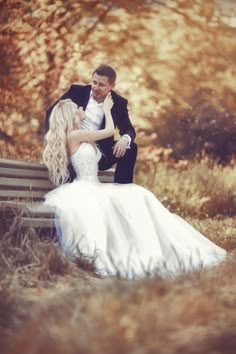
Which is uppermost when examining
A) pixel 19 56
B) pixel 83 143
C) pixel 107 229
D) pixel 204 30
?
pixel 204 30

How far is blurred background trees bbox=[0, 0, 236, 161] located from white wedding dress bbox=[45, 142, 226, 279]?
3.94 feet

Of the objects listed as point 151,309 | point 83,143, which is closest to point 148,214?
point 83,143

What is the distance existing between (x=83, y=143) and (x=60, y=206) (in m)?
0.44

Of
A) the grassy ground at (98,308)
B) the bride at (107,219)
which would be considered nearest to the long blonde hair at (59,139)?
the bride at (107,219)

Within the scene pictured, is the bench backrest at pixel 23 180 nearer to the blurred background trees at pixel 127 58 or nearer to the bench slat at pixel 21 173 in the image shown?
the bench slat at pixel 21 173

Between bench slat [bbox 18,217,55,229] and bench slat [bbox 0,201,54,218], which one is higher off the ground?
bench slat [bbox 0,201,54,218]

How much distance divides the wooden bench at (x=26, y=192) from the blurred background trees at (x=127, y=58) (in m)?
0.96

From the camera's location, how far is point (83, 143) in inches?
146

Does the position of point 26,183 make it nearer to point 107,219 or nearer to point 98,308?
point 107,219

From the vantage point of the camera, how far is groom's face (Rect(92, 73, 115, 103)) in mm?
3863

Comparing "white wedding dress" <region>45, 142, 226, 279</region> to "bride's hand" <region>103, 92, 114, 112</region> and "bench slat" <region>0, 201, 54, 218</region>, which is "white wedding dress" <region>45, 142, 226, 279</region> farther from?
"bride's hand" <region>103, 92, 114, 112</region>

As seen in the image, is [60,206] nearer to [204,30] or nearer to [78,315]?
[78,315]

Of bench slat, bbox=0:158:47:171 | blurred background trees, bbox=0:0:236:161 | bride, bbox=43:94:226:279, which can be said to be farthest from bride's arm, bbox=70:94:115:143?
blurred background trees, bbox=0:0:236:161

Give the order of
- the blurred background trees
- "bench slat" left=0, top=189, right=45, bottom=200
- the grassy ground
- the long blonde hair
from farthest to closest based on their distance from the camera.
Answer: the blurred background trees → the long blonde hair → "bench slat" left=0, top=189, right=45, bottom=200 → the grassy ground
